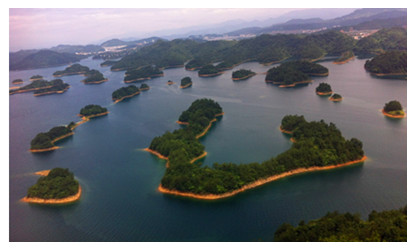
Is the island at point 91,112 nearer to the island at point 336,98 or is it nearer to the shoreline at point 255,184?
the shoreline at point 255,184

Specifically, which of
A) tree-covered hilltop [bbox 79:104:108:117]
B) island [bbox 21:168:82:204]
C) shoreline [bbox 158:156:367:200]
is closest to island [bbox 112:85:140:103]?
tree-covered hilltop [bbox 79:104:108:117]

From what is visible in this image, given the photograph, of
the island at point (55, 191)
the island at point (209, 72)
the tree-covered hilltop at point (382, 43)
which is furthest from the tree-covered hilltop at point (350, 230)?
the tree-covered hilltop at point (382, 43)

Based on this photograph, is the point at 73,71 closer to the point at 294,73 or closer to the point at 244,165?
the point at 294,73

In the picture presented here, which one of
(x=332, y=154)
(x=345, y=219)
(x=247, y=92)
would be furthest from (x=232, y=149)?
(x=247, y=92)

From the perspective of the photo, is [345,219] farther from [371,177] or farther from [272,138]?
[272,138]

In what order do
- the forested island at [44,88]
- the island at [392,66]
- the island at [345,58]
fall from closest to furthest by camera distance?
the island at [392,66], the forested island at [44,88], the island at [345,58]

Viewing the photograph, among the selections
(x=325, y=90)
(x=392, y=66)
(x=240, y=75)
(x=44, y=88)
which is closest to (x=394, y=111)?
(x=325, y=90)
